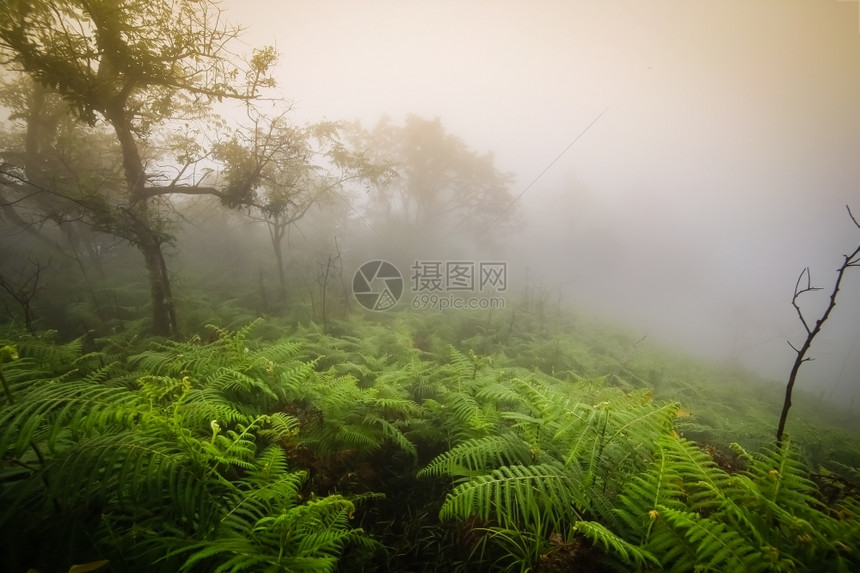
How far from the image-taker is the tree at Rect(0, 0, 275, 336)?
17.2ft

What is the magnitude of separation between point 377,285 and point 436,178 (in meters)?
12.0

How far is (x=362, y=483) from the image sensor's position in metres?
2.66

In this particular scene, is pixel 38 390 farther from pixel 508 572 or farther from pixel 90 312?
pixel 90 312

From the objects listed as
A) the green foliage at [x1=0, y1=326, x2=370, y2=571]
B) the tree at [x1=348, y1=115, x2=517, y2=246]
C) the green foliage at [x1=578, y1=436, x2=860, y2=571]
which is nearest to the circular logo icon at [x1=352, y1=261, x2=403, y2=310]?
the tree at [x1=348, y1=115, x2=517, y2=246]

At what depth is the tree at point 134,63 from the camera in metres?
5.25

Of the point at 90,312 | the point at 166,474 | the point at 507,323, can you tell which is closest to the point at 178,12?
the point at 90,312

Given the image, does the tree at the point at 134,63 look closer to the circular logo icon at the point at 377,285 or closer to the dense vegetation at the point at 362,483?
the dense vegetation at the point at 362,483

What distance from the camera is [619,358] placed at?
10.4 metres

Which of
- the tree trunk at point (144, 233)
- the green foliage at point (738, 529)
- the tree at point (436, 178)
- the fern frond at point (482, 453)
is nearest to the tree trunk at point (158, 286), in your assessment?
the tree trunk at point (144, 233)

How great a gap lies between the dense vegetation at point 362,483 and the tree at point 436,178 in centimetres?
1924

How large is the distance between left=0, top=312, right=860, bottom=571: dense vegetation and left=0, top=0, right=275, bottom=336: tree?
110 inches

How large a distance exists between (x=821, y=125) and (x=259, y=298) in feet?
571

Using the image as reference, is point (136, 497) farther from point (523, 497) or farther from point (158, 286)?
point (158, 286)

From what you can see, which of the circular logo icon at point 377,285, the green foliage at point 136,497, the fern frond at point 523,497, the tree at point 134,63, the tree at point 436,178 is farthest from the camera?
the tree at point 436,178
